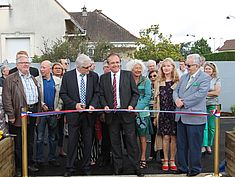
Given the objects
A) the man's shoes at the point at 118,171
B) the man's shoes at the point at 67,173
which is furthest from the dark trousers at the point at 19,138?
the man's shoes at the point at 118,171

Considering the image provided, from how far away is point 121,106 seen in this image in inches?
242

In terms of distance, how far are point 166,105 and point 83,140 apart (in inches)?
56.4

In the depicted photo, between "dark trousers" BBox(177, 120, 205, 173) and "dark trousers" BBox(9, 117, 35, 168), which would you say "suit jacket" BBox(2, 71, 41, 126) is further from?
"dark trousers" BBox(177, 120, 205, 173)

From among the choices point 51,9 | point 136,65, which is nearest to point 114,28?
point 51,9

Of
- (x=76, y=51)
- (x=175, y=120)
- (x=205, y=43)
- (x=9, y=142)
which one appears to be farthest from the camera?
(x=205, y=43)

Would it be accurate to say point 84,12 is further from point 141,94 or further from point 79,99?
point 79,99

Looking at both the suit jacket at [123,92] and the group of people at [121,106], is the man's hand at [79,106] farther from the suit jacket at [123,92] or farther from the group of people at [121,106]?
the suit jacket at [123,92]

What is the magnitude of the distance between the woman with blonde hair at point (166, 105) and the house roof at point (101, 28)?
2335 centimetres

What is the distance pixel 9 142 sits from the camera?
5762 mm

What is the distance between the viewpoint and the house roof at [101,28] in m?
32.1

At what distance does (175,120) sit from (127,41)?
991 inches

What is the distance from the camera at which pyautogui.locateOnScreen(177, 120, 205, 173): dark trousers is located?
19.4ft

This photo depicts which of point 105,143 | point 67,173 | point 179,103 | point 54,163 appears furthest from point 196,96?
point 54,163

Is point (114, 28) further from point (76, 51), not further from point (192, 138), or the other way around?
point (192, 138)
